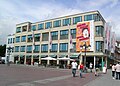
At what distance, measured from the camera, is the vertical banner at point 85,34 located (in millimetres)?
54875

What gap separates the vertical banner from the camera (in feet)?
180

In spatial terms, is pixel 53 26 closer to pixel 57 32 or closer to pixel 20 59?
pixel 57 32

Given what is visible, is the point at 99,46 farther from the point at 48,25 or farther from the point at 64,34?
the point at 48,25

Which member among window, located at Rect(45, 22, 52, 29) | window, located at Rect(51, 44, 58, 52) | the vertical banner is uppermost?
window, located at Rect(45, 22, 52, 29)

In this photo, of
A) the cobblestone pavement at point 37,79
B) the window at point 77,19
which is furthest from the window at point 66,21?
the cobblestone pavement at point 37,79

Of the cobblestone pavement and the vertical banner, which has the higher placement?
the vertical banner

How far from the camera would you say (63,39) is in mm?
64375

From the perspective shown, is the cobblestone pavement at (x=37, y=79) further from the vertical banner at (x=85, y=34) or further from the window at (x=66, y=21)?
the window at (x=66, y=21)

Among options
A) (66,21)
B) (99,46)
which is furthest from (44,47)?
(99,46)

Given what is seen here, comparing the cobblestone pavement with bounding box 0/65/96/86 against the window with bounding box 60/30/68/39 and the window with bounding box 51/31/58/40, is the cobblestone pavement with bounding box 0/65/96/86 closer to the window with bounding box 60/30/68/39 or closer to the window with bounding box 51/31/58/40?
the window with bounding box 60/30/68/39

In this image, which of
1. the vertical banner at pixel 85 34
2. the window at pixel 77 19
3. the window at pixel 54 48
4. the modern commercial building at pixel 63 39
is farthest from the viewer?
the window at pixel 54 48

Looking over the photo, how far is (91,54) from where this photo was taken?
55.4 m

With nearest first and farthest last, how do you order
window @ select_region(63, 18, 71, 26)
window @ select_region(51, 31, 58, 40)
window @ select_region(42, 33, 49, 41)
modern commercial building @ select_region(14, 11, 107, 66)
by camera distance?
modern commercial building @ select_region(14, 11, 107, 66)
window @ select_region(63, 18, 71, 26)
window @ select_region(51, 31, 58, 40)
window @ select_region(42, 33, 49, 41)

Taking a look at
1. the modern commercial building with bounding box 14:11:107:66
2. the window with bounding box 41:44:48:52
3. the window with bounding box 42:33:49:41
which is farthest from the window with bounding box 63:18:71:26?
the window with bounding box 41:44:48:52
